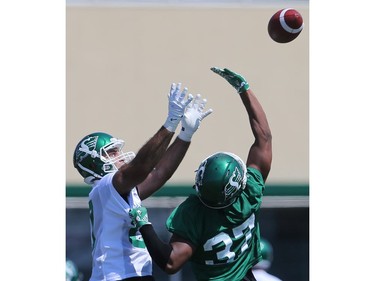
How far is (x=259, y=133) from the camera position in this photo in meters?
4.91

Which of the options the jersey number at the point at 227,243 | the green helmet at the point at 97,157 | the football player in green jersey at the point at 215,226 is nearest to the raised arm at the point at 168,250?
the football player in green jersey at the point at 215,226

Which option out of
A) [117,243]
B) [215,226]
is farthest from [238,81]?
[117,243]

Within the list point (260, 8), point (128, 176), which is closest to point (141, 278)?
point (128, 176)

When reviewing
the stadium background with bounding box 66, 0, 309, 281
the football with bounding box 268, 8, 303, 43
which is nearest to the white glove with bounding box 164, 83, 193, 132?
the football with bounding box 268, 8, 303, 43

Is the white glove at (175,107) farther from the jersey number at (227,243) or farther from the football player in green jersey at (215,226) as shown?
the jersey number at (227,243)

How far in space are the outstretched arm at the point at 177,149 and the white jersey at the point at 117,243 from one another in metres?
0.36

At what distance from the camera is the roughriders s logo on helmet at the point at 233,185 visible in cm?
424

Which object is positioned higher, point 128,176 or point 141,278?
point 128,176

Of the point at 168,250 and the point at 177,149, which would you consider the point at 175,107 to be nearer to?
the point at 177,149

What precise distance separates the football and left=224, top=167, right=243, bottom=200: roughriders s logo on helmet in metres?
1.86

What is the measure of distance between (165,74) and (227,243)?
5.81 metres

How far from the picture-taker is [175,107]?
4738 mm

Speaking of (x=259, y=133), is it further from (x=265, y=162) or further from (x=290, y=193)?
(x=290, y=193)

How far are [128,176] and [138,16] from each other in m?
5.54
